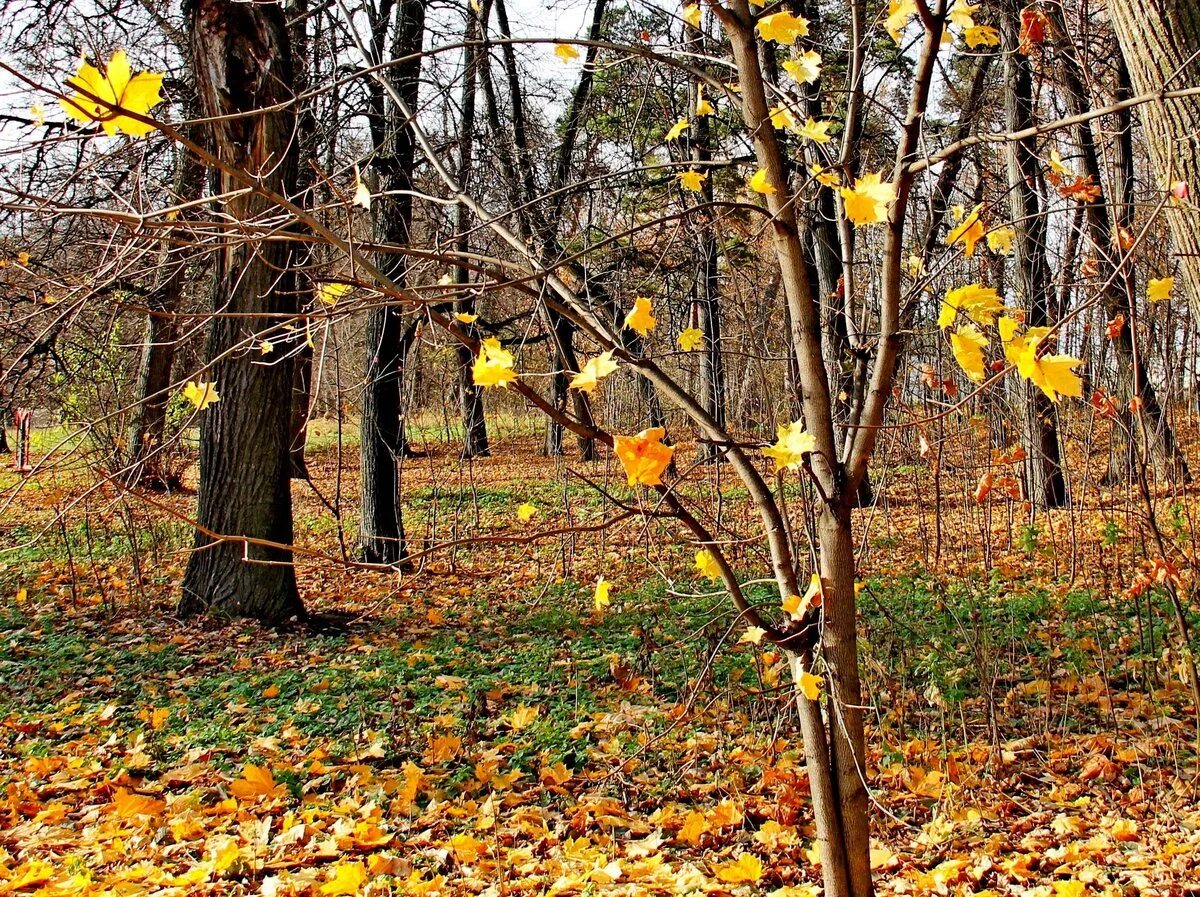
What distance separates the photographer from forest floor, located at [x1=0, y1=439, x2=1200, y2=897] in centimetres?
261

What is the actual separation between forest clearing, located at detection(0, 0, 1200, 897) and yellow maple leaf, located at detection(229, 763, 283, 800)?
0.02 meters

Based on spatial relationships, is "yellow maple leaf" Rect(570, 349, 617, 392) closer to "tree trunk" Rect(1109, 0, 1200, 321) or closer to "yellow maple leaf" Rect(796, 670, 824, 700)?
"yellow maple leaf" Rect(796, 670, 824, 700)

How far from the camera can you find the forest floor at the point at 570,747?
261cm

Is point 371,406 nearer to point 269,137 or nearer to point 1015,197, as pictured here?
point 269,137

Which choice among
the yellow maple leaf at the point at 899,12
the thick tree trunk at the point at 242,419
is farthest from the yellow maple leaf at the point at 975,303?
the thick tree trunk at the point at 242,419

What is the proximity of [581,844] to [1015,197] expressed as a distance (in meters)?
6.38

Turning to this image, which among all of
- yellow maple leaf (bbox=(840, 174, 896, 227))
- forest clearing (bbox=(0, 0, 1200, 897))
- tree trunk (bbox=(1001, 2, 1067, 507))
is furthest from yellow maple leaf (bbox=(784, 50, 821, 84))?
tree trunk (bbox=(1001, 2, 1067, 507))

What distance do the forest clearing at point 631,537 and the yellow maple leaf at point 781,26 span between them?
1 cm

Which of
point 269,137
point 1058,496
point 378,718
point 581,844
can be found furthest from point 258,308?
point 1058,496

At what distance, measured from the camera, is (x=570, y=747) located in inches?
138

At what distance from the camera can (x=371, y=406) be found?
25.3 feet

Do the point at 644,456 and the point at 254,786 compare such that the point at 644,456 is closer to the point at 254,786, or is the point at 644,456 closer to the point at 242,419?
the point at 254,786

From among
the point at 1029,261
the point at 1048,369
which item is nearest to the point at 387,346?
the point at 1029,261

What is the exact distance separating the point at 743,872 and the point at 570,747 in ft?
3.58
